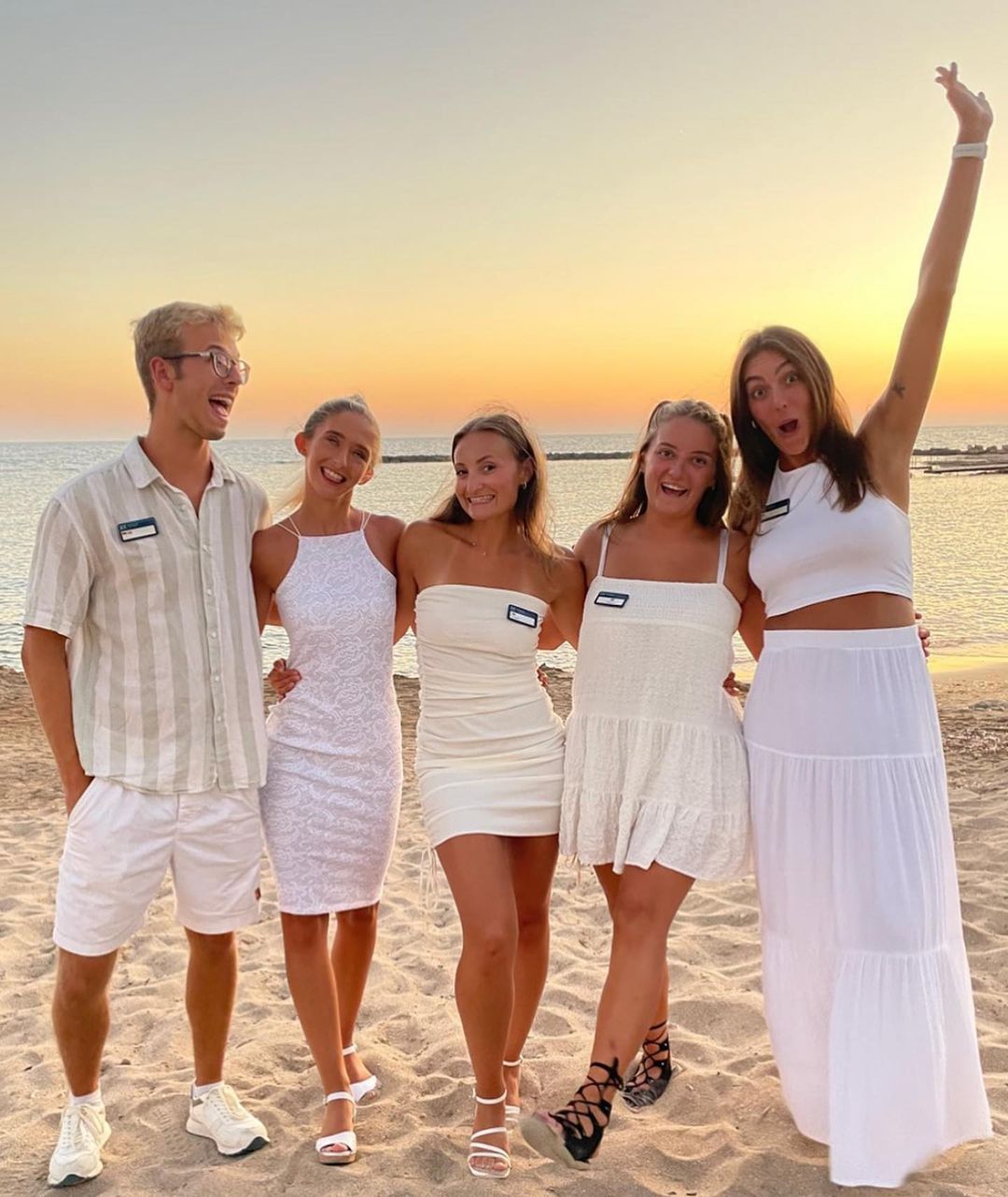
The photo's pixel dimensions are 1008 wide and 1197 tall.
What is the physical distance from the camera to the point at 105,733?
123 inches

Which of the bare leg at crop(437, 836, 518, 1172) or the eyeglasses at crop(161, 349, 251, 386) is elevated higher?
the eyeglasses at crop(161, 349, 251, 386)

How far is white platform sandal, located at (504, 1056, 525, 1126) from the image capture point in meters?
3.42

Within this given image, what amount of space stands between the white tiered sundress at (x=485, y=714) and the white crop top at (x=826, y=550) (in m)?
0.78

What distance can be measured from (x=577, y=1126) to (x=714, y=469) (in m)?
2.06

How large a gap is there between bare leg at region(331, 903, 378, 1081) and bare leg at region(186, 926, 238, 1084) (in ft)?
1.27

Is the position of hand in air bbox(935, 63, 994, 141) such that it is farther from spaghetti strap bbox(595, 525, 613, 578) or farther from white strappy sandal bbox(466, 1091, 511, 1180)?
white strappy sandal bbox(466, 1091, 511, 1180)


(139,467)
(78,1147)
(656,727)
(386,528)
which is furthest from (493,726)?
(78,1147)

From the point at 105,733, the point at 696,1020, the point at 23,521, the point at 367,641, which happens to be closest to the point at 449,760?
the point at 367,641

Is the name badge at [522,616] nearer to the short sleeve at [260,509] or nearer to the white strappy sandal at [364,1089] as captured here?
the short sleeve at [260,509]

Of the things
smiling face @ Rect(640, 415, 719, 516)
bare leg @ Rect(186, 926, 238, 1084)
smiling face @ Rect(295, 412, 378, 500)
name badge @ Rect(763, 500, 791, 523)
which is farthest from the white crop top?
bare leg @ Rect(186, 926, 238, 1084)

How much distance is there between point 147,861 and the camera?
3121 millimetres

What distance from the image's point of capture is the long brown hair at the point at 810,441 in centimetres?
327

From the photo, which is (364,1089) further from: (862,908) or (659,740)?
(862,908)

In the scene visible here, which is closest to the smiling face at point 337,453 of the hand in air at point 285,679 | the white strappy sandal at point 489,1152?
the hand in air at point 285,679
